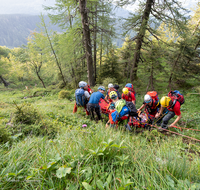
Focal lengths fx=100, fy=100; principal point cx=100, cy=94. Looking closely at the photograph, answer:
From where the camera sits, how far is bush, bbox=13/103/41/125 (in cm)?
281

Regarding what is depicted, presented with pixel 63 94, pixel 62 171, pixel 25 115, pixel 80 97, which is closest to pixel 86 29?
pixel 80 97

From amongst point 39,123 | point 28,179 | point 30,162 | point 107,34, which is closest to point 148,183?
point 28,179

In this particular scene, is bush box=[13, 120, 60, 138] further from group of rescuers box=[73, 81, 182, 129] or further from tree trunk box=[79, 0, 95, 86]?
tree trunk box=[79, 0, 95, 86]

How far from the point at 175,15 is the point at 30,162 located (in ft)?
43.0

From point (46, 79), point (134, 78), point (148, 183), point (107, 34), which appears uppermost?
point (107, 34)

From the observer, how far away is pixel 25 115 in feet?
9.52

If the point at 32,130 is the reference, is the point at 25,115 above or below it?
above

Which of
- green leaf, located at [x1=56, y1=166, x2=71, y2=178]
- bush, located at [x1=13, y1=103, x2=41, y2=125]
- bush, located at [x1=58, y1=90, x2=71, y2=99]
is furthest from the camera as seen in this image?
bush, located at [x1=58, y1=90, x2=71, y2=99]

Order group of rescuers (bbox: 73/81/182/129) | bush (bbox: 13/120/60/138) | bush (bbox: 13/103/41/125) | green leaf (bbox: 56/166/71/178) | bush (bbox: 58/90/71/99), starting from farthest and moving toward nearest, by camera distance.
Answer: bush (bbox: 58/90/71/99) → group of rescuers (bbox: 73/81/182/129) → bush (bbox: 13/103/41/125) → bush (bbox: 13/120/60/138) → green leaf (bbox: 56/166/71/178)

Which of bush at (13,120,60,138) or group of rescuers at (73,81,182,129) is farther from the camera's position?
group of rescuers at (73,81,182,129)

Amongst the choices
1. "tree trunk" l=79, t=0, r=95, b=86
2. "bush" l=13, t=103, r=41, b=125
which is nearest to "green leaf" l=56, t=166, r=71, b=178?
"bush" l=13, t=103, r=41, b=125

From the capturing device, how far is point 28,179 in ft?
3.93

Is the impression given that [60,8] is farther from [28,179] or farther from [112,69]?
[28,179]

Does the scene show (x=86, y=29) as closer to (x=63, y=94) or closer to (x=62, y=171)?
(x=63, y=94)
